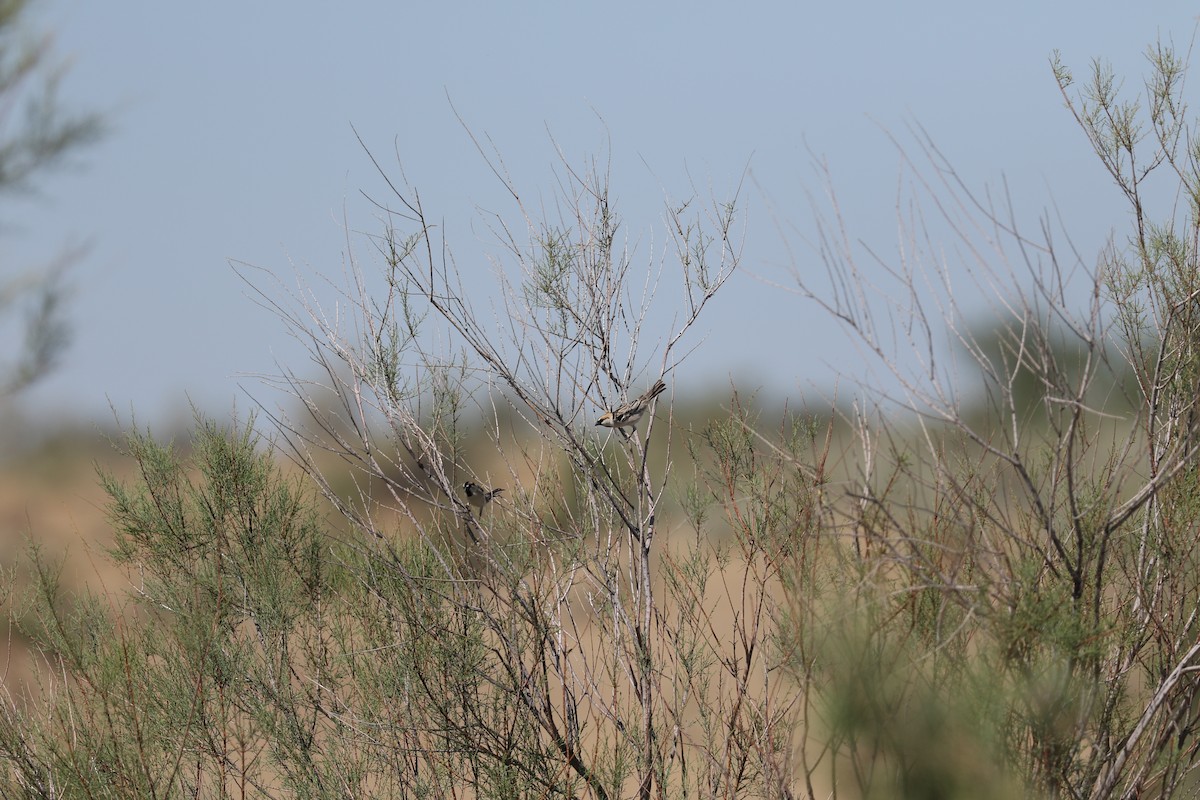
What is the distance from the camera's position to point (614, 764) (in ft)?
18.4

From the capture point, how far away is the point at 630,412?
16.5 feet

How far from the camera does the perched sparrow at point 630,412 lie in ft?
16.4

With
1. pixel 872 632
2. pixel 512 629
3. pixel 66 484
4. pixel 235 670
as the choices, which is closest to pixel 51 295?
pixel 66 484

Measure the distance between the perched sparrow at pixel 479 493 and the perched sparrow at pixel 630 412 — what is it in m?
0.83

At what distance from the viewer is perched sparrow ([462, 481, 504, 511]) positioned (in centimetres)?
568

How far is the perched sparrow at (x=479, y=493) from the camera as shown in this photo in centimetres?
568

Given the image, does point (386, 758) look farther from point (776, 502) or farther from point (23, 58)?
point (23, 58)

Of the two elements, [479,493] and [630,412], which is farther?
[479,493]

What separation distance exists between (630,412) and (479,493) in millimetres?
1126

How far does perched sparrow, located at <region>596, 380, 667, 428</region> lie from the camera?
501 centimetres

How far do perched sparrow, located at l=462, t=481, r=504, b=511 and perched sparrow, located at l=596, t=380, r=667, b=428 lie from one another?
0.83m

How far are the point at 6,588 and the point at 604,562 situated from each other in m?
3.40

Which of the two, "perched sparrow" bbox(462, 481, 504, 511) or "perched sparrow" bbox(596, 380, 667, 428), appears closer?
"perched sparrow" bbox(596, 380, 667, 428)

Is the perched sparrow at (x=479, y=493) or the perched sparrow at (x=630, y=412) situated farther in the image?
the perched sparrow at (x=479, y=493)
